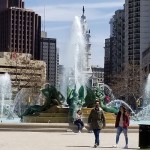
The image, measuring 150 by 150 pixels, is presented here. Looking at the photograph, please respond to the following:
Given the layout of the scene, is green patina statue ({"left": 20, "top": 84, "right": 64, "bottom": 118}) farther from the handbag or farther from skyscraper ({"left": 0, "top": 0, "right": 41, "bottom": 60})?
skyscraper ({"left": 0, "top": 0, "right": 41, "bottom": 60})

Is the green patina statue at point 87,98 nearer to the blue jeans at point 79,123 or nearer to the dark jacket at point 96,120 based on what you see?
the blue jeans at point 79,123

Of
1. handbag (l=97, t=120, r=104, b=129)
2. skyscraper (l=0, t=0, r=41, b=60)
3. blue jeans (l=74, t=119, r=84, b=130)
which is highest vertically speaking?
skyscraper (l=0, t=0, r=41, b=60)

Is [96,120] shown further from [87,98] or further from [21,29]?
[21,29]

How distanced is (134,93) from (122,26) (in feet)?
315

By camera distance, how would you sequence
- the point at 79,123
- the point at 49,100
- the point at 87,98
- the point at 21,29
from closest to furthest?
the point at 79,123, the point at 87,98, the point at 49,100, the point at 21,29

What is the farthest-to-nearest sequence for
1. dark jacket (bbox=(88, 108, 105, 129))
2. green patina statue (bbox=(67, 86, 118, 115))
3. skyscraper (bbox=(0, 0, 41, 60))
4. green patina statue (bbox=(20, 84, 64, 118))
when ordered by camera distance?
skyscraper (bbox=(0, 0, 41, 60)) < green patina statue (bbox=(20, 84, 64, 118)) < green patina statue (bbox=(67, 86, 118, 115)) < dark jacket (bbox=(88, 108, 105, 129))

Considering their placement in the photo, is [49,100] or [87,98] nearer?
[87,98]

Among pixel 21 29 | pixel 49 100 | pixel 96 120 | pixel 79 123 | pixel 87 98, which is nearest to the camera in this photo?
pixel 96 120

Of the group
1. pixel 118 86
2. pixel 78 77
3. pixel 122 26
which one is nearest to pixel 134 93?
pixel 118 86

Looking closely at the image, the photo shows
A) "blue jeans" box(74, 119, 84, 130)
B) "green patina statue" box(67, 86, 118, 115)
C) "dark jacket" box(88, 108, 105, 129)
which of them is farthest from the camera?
"green patina statue" box(67, 86, 118, 115)

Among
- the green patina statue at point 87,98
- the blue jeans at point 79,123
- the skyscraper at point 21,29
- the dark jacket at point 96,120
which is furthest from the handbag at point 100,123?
the skyscraper at point 21,29

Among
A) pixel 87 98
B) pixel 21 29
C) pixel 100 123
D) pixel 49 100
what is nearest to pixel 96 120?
pixel 100 123

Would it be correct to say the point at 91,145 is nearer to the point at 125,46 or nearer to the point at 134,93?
the point at 134,93

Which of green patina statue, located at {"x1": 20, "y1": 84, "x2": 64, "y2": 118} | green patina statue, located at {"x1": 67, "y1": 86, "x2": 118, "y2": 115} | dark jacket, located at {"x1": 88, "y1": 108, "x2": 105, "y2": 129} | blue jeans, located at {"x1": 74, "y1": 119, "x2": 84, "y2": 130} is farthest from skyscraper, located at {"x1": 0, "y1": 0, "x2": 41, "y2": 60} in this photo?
dark jacket, located at {"x1": 88, "y1": 108, "x2": 105, "y2": 129}
